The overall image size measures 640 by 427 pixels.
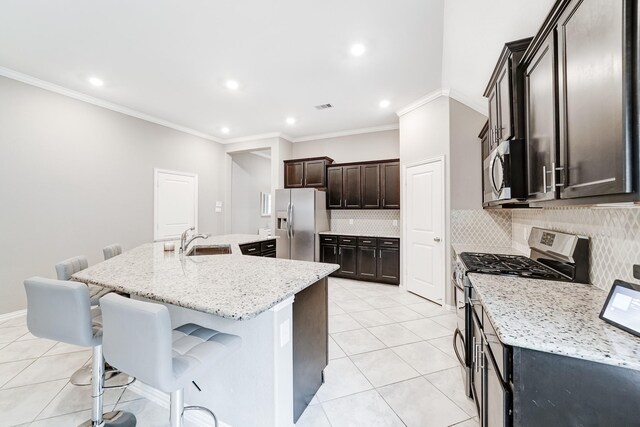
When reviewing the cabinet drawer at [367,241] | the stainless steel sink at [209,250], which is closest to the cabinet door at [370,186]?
the cabinet drawer at [367,241]

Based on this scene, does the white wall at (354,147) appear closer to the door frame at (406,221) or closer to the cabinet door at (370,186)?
the cabinet door at (370,186)

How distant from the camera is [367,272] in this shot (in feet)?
16.1

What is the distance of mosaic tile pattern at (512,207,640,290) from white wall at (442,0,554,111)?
1.30m

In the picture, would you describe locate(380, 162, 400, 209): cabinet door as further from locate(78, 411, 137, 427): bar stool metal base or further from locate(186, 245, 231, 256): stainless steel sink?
locate(78, 411, 137, 427): bar stool metal base

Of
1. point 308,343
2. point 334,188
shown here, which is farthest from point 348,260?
point 308,343

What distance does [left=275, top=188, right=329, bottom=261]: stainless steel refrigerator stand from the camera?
16.8 feet

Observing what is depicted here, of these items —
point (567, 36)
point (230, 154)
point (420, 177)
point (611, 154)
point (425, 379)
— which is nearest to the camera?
point (611, 154)

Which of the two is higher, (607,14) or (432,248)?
(607,14)

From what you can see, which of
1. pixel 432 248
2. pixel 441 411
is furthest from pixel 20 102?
pixel 432 248

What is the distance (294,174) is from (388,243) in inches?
99.2

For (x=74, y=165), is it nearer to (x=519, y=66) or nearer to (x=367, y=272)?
(x=367, y=272)

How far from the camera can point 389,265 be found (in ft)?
15.5

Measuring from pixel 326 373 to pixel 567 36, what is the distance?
2622mm

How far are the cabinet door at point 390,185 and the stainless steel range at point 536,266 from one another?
104 inches
